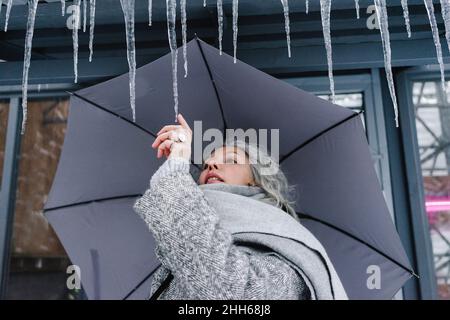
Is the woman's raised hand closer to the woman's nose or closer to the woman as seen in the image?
the woman

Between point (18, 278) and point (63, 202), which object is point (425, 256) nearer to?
point (63, 202)

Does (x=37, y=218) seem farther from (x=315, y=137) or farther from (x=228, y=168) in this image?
(x=228, y=168)

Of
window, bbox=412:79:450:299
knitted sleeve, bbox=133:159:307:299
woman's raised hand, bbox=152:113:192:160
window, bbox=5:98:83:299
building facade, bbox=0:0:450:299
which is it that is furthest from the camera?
window, bbox=5:98:83:299

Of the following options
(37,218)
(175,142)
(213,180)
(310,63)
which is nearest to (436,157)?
(310,63)

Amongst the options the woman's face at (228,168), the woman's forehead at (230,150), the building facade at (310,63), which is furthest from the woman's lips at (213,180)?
the building facade at (310,63)

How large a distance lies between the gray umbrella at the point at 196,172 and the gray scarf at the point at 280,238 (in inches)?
25.5

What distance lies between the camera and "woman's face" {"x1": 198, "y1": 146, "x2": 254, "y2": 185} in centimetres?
132

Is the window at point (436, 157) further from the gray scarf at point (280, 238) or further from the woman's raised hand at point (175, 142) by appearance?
the woman's raised hand at point (175, 142)

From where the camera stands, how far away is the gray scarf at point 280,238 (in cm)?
96

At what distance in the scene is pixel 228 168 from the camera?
4.46ft

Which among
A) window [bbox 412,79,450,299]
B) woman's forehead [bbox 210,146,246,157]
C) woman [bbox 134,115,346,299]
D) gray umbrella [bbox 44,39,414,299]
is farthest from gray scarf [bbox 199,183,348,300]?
window [bbox 412,79,450,299]

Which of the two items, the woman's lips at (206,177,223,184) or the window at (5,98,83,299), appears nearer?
the woman's lips at (206,177,223,184)

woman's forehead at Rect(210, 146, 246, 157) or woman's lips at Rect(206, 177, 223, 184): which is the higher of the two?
woman's forehead at Rect(210, 146, 246, 157)
